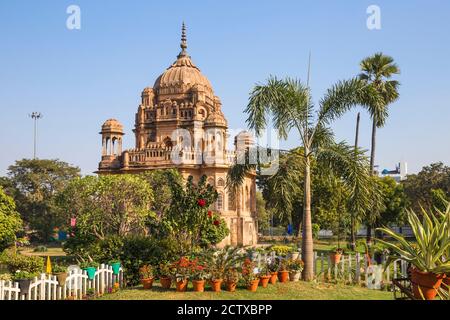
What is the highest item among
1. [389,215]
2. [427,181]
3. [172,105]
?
[172,105]

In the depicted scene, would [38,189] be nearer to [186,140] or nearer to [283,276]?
[186,140]

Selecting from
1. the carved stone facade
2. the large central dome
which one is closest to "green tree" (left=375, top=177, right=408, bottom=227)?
the carved stone facade

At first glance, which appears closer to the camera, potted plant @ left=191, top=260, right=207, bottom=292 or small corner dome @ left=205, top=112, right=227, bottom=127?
potted plant @ left=191, top=260, right=207, bottom=292

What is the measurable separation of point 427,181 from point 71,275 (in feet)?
139

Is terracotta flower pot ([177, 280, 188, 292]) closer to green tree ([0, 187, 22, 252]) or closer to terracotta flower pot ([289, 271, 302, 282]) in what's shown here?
terracotta flower pot ([289, 271, 302, 282])

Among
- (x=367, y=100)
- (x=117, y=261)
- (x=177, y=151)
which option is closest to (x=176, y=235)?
(x=117, y=261)

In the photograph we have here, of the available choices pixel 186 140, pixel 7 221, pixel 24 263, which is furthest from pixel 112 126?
pixel 24 263

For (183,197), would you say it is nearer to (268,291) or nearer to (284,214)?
(284,214)

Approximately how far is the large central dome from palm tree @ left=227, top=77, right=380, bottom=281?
2454cm

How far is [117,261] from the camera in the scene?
12.2 metres

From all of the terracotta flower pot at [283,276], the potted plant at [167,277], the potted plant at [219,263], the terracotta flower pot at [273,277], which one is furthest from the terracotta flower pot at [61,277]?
the terracotta flower pot at [283,276]

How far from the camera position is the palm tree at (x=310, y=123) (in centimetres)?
1235

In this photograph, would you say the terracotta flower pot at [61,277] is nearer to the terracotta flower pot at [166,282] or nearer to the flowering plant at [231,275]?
the terracotta flower pot at [166,282]

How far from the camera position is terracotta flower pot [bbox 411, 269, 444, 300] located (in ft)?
25.2
